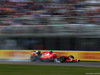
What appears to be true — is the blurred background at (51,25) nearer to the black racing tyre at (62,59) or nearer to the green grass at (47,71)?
the black racing tyre at (62,59)

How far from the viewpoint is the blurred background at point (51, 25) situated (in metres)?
14.4

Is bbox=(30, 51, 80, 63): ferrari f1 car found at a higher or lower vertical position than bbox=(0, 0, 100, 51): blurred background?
lower

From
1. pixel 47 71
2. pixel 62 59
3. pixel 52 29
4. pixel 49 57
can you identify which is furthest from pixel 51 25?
pixel 47 71

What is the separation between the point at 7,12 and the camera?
53.6 feet

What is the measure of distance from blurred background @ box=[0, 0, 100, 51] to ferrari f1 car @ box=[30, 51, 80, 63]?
0.90m

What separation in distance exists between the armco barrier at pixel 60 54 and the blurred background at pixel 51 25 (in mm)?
224

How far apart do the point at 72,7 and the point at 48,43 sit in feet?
9.99

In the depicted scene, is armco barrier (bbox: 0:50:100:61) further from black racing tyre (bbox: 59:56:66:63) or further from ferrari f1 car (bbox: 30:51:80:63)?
black racing tyre (bbox: 59:56:66:63)

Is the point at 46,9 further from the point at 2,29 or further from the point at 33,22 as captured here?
the point at 2,29

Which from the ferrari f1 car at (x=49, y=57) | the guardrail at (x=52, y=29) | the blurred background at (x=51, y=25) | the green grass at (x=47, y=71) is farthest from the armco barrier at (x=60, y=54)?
the green grass at (x=47, y=71)

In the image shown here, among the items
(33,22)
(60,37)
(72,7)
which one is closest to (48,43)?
(60,37)

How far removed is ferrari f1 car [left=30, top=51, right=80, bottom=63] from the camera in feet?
43.4

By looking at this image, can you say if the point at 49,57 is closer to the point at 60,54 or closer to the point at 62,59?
the point at 62,59

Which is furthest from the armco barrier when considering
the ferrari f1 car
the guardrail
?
the guardrail
